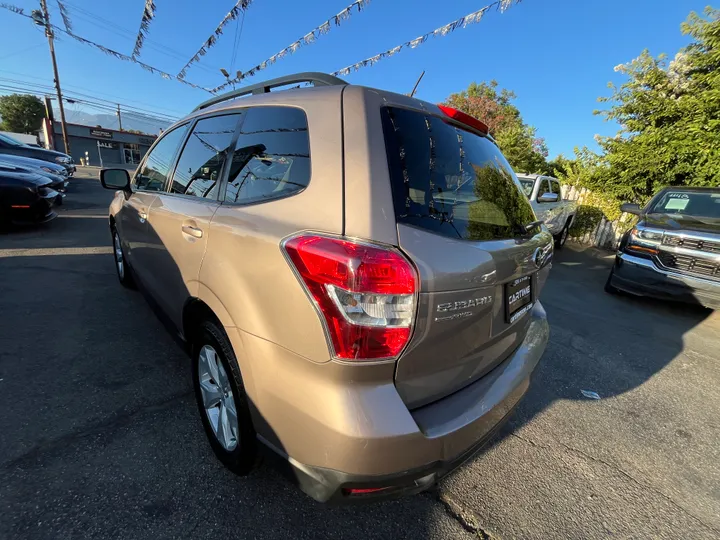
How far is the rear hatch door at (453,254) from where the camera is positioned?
48.6 inches

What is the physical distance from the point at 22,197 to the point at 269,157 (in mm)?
7203

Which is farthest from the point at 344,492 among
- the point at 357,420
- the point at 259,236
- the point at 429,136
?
the point at 429,136

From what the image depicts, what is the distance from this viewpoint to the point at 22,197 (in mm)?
6141

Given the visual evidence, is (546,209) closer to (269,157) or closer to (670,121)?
(670,121)

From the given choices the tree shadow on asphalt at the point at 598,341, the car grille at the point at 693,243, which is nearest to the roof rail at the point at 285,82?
the tree shadow on asphalt at the point at 598,341

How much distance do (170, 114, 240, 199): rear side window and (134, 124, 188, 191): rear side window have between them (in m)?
0.28

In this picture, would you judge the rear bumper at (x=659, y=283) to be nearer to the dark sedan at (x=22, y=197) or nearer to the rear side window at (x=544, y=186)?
the rear side window at (x=544, y=186)

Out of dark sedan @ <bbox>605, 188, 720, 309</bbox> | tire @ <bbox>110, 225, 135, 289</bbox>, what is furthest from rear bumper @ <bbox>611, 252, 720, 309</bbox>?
tire @ <bbox>110, 225, 135, 289</bbox>

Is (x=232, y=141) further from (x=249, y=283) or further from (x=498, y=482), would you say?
(x=498, y=482)

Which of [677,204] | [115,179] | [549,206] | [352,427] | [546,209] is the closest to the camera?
[352,427]

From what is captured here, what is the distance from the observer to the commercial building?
39.3 meters

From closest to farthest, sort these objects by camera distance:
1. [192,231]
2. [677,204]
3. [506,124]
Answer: [192,231] → [677,204] → [506,124]

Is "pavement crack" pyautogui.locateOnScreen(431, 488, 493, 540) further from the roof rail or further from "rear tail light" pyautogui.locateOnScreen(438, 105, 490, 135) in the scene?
the roof rail

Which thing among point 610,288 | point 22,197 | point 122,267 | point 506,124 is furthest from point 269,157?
point 506,124
